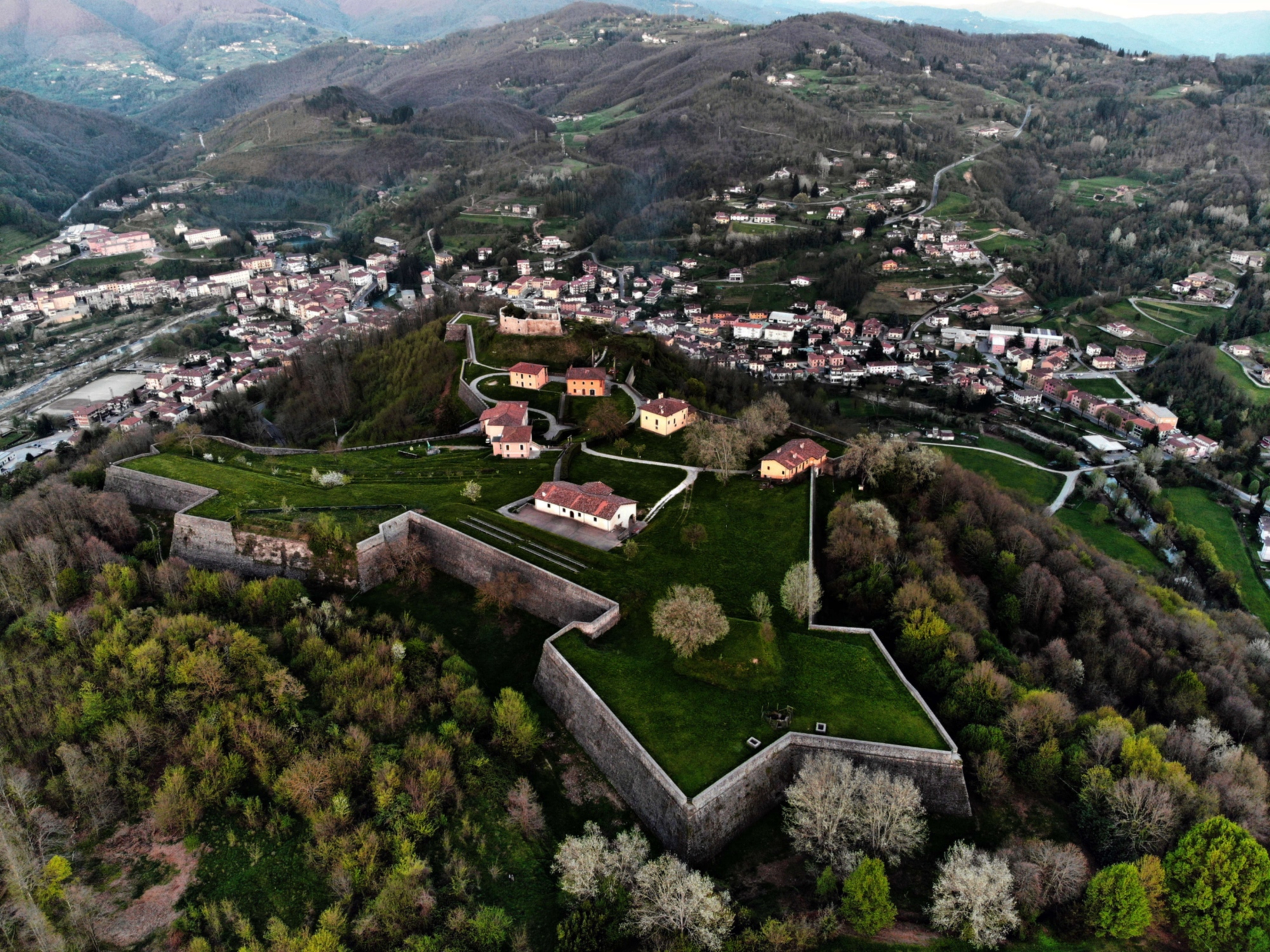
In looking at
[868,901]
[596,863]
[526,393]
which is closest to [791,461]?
[526,393]

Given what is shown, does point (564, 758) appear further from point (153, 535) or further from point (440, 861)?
point (153, 535)

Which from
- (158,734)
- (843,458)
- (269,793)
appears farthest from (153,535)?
(843,458)

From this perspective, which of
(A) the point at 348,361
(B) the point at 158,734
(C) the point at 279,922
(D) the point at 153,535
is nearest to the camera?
(C) the point at 279,922

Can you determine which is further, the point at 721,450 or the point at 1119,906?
the point at 721,450

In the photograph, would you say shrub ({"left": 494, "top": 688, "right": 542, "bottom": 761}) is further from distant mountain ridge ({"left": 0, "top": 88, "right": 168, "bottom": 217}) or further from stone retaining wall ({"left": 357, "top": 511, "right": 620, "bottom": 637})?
distant mountain ridge ({"left": 0, "top": 88, "right": 168, "bottom": 217})

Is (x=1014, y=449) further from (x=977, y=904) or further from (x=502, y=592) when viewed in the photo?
(x=977, y=904)

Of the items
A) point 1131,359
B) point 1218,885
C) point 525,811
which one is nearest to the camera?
point 1218,885
